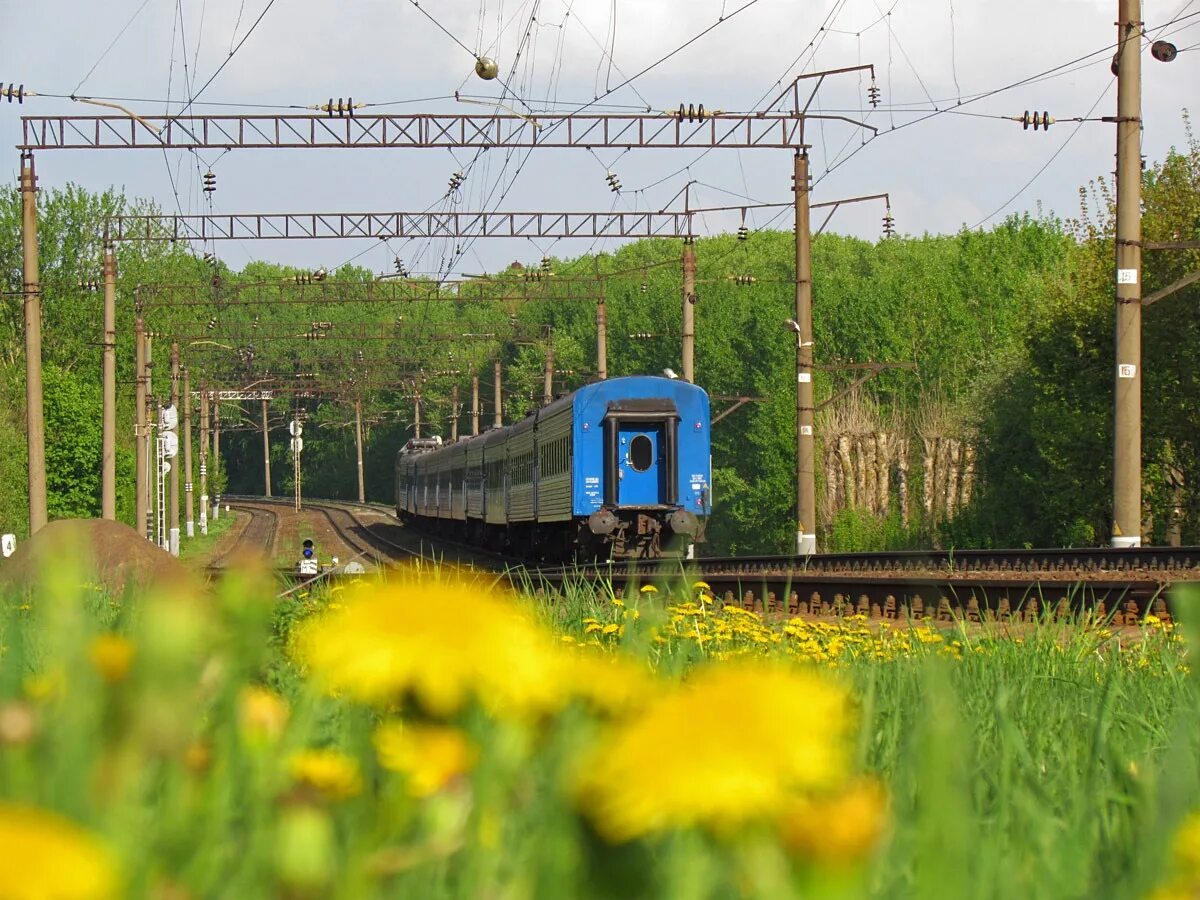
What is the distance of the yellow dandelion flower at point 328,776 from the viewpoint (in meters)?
1.20

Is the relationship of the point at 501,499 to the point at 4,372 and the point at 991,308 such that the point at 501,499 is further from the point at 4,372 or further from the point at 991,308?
the point at 991,308

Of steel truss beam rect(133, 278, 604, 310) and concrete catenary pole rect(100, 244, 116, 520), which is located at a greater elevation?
Answer: steel truss beam rect(133, 278, 604, 310)

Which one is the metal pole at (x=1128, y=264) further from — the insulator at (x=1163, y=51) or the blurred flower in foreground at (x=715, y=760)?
the blurred flower in foreground at (x=715, y=760)

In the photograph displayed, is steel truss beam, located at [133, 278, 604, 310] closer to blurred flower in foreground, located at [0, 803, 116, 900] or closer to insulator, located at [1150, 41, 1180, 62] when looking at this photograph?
insulator, located at [1150, 41, 1180, 62]

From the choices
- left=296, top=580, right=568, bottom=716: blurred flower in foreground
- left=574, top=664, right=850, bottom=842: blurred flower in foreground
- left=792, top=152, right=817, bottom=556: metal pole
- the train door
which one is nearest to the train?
the train door

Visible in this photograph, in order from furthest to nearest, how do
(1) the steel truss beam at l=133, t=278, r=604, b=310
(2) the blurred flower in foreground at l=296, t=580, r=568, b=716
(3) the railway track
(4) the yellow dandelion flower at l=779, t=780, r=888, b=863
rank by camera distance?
(1) the steel truss beam at l=133, t=278, r=604, b=310, (3) the railway track, (2) the blurred flower in foreground at l=296, t=580, r=568, b=716, (4) the yellow dandelion flower at l=779, t=780, r=888, b=863

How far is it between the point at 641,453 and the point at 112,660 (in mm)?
26071

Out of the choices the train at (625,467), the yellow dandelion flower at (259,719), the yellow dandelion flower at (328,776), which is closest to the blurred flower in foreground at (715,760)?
the yellow dandelion flower at (328,776)

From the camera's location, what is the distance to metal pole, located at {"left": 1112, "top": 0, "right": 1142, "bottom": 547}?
2114cm

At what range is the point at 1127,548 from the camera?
62.8 feet

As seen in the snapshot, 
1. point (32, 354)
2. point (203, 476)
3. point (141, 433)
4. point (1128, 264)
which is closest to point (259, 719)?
point (1128, 264)

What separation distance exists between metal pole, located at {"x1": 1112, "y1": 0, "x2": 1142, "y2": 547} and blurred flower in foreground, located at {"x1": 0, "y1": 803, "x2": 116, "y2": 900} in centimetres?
2141

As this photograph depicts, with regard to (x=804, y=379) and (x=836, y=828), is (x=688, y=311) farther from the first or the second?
(x=836, y=828)

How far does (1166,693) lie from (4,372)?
62391mm
